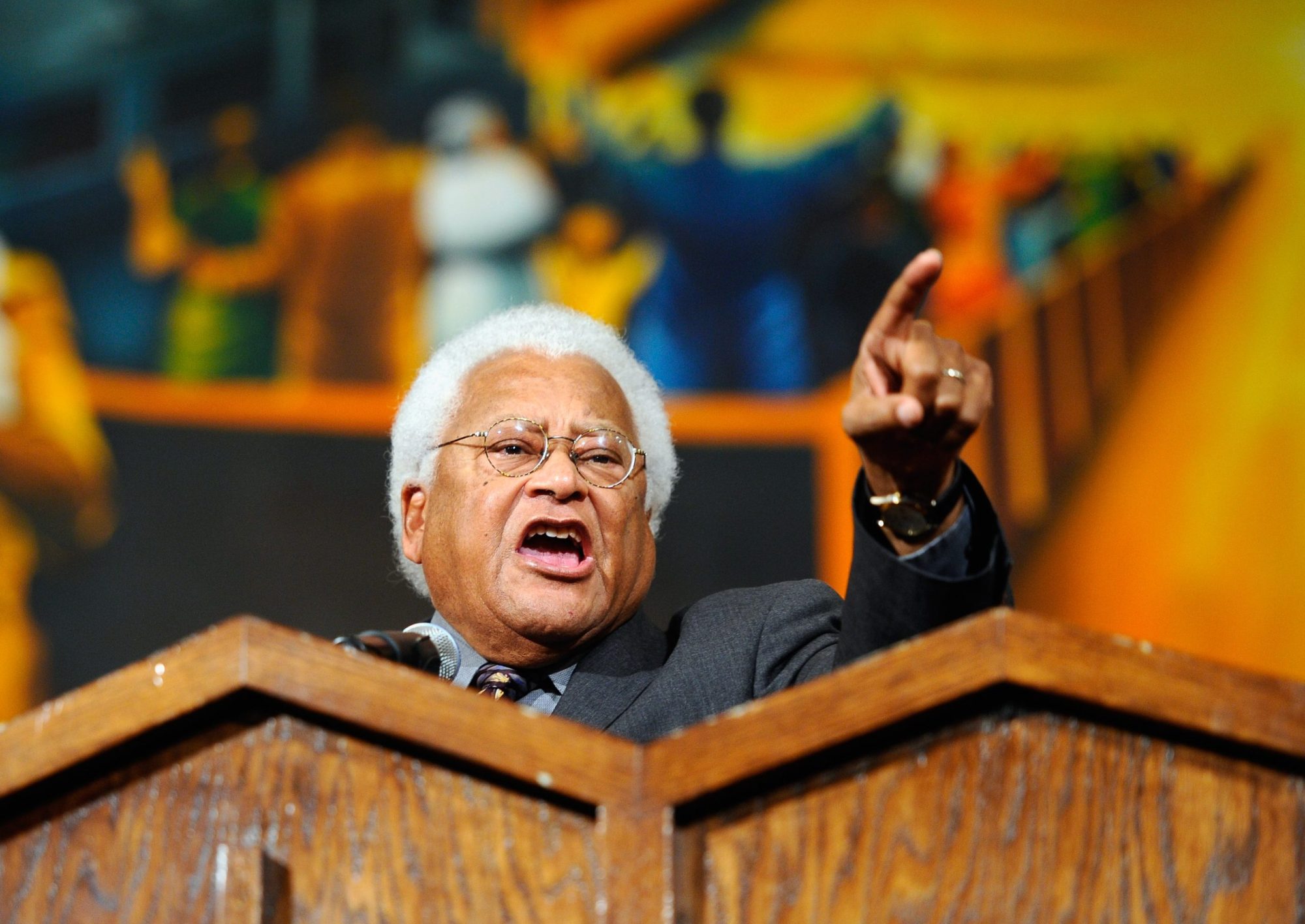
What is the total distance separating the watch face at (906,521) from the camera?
4.12ft

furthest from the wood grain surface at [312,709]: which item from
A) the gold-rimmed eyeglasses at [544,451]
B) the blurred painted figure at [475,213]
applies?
the blurred painted figure at [475,213]

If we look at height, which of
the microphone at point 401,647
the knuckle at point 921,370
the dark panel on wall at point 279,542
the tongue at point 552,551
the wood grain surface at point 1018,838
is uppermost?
the dark panel on wall at point 279,542

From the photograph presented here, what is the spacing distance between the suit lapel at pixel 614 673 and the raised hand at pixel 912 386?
0.49m

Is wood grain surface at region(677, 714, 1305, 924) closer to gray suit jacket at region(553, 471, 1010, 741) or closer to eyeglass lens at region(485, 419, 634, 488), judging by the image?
gray suit jacket at region(553, 471, 1010, 741)

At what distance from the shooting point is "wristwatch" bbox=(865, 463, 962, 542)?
1250mm

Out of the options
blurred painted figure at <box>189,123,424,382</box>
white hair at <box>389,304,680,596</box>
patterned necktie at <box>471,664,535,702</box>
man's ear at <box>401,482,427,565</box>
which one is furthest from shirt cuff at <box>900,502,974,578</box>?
blurred painted figure at <box>189,123,424,382</box>

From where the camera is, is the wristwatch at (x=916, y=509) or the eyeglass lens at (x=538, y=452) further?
the eyeglass lens at (x=538, y=452)

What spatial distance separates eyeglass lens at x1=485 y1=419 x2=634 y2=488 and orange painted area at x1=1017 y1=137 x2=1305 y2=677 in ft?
5.76

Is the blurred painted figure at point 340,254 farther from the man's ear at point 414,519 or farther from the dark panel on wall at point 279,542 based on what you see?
the man's ear at point 414,519

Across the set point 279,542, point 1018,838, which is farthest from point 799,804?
point 279,542

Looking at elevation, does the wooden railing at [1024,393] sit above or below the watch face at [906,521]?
above

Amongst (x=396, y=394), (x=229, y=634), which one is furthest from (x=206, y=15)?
(x=229, y=634)

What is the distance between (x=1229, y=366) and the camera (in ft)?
11.2

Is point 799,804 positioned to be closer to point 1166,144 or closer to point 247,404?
point 247,404
